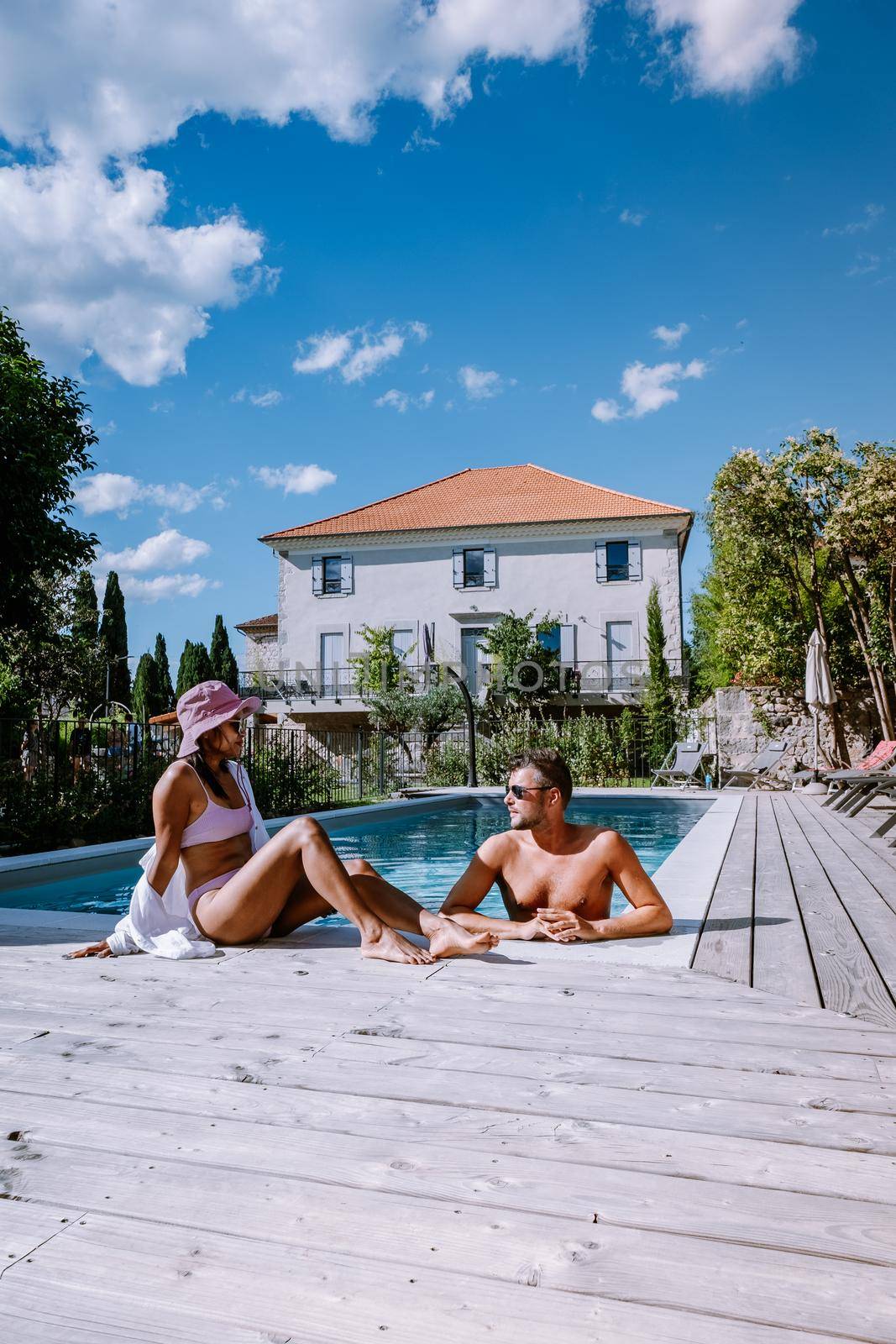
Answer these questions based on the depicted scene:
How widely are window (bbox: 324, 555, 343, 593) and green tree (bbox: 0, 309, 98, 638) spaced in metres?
14.7

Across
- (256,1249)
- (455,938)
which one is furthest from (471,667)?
(256,1249)

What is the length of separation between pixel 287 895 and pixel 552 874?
1065 millimetres

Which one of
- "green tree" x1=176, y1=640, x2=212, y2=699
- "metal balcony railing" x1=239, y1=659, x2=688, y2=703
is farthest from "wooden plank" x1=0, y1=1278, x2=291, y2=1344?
"green tree" x1=176, y1=640, x2=212, y2=699

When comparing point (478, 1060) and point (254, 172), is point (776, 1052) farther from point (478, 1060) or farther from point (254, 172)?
point (254, 172)

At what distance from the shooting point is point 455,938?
3.14 m

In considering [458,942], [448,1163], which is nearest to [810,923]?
[458,942]

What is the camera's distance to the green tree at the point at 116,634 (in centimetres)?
3547

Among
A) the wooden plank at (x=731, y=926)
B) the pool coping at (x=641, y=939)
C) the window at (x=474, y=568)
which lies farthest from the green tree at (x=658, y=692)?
the wooden plank at (x=731, y=926)

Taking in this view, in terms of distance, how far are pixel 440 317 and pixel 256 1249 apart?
1565 cm

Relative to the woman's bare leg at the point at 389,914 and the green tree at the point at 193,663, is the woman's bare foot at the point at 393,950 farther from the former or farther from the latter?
the green tree at the point at 193,663

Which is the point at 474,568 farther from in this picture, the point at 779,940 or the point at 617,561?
the point at 779,940

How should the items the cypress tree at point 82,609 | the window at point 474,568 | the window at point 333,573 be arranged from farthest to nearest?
the window at point 333,573 → the window at point 474,568 → the cypress tree at point 82,609

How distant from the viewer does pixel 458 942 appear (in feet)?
10.3

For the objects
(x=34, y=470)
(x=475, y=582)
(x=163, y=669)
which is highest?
(x=475, y=582)
